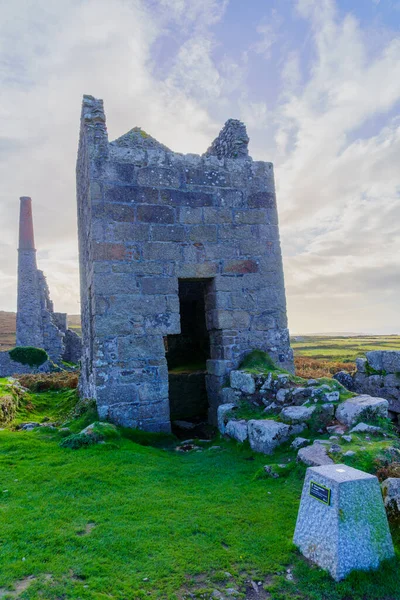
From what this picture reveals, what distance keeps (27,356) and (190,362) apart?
16.3 metres

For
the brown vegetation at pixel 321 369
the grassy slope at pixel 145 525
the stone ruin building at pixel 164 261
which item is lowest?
the grassy slope at pixel 145 525

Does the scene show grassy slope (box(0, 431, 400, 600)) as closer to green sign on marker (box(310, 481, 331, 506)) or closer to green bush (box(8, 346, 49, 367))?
green sign on marker (box(310, 481, 331, 506))

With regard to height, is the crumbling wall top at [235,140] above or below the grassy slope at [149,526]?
above

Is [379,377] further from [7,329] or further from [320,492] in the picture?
[7,329]

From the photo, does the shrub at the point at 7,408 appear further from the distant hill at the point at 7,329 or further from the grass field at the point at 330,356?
the distant hill at the point at 7,329

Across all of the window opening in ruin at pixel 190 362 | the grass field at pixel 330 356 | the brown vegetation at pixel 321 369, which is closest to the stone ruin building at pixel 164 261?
the window opening in ruin at pixel 190 362

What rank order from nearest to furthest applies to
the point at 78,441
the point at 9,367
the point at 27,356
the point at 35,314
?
the point at 78,441
the point at 9,367
the point at 27,356
the point at 35,314

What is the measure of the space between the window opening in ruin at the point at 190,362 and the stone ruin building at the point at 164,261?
817 mm

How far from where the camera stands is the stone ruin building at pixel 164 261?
25.7 ft

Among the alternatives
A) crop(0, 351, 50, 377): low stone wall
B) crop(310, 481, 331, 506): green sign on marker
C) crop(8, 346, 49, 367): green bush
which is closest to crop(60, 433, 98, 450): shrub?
crop(310, 481, 331, 506): green sign on marker

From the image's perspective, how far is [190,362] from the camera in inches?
480

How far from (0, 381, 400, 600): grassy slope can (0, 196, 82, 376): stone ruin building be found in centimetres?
2843

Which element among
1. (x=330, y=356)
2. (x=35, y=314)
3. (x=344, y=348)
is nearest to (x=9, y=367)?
(x=35, y=314)

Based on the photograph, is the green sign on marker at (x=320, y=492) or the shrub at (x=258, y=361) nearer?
the green sign on marker at (x=320, y=492)
